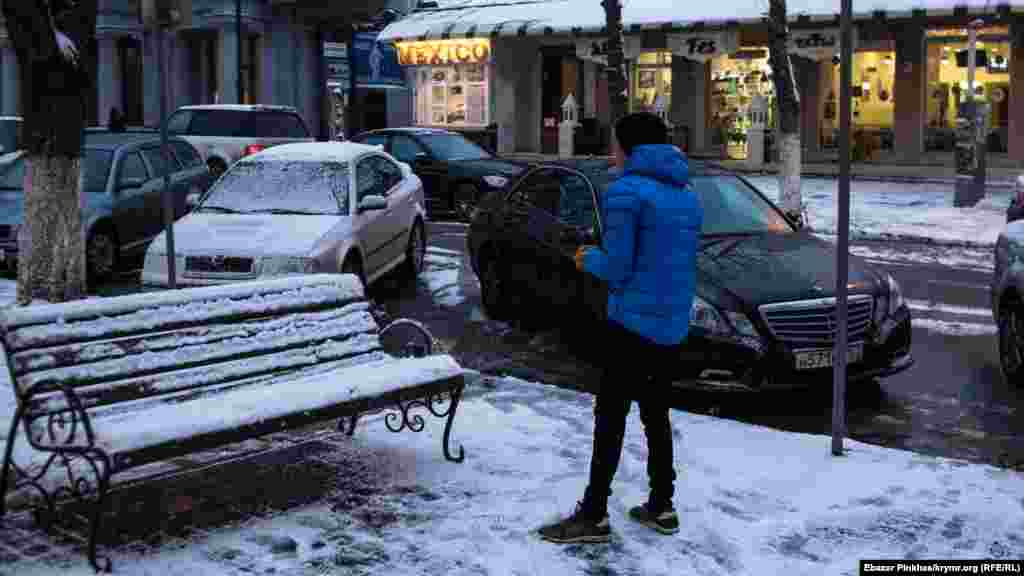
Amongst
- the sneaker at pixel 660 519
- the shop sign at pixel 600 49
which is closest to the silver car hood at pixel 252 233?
the sneaker at pixel 660 519

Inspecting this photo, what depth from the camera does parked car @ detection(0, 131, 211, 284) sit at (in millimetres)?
14797

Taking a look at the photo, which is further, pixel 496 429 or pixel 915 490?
pixel 496 429

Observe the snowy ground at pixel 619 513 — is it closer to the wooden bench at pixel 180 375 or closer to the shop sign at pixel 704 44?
the wooden bench at pixel 180 375

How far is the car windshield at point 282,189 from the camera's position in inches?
496

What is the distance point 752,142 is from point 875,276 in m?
21.5

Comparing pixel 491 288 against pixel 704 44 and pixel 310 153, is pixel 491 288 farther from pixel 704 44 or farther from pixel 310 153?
pixel 704 44

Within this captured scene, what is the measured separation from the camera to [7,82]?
152 feet

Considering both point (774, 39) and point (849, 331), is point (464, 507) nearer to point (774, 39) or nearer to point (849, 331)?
point (849, 331)

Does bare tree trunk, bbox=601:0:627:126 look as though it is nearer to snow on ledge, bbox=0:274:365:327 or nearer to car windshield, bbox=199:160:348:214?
car windshield, bbox=199:160:348:214

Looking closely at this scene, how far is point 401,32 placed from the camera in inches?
1426

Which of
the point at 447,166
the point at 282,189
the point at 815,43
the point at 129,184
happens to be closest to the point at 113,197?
the point at 129,184

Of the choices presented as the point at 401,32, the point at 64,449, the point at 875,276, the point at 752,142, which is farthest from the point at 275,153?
the point at 401,32

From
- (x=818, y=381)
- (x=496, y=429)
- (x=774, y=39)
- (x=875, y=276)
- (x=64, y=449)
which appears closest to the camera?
(x=64, y=449)

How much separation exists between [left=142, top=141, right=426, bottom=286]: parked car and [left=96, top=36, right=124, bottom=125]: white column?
1285 inches
